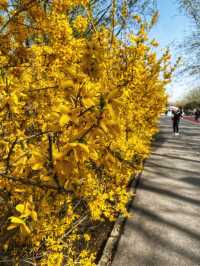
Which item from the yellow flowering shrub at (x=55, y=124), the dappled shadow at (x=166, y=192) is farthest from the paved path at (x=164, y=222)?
the yellow flowering shrub at (x=55, y=124)

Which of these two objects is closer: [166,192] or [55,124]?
[55,124]

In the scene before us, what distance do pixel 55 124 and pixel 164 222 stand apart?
13.7 ft

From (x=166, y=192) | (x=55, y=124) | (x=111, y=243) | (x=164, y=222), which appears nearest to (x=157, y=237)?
(x=164, y=222)

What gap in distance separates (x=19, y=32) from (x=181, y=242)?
3536mm

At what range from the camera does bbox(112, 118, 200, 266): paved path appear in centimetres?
398

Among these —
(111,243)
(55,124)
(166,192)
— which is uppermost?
(55,124)

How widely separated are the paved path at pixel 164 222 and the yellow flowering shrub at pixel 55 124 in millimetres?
714

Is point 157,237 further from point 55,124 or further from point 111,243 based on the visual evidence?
point 55,124

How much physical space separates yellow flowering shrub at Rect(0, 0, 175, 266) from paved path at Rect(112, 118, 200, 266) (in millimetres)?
714

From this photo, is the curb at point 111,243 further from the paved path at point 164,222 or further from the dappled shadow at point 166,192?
the dappled shadow at point 166,192

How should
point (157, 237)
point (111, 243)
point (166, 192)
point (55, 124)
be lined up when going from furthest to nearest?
point (166, 192) → point (157, 237) → point (111, 243) → point (55, 124)

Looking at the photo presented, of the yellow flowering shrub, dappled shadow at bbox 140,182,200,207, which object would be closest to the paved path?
dappled shadow at bbox 140,182,200,207

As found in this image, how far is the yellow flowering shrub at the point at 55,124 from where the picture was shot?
4.03ft

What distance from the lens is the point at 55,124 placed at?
136cm
